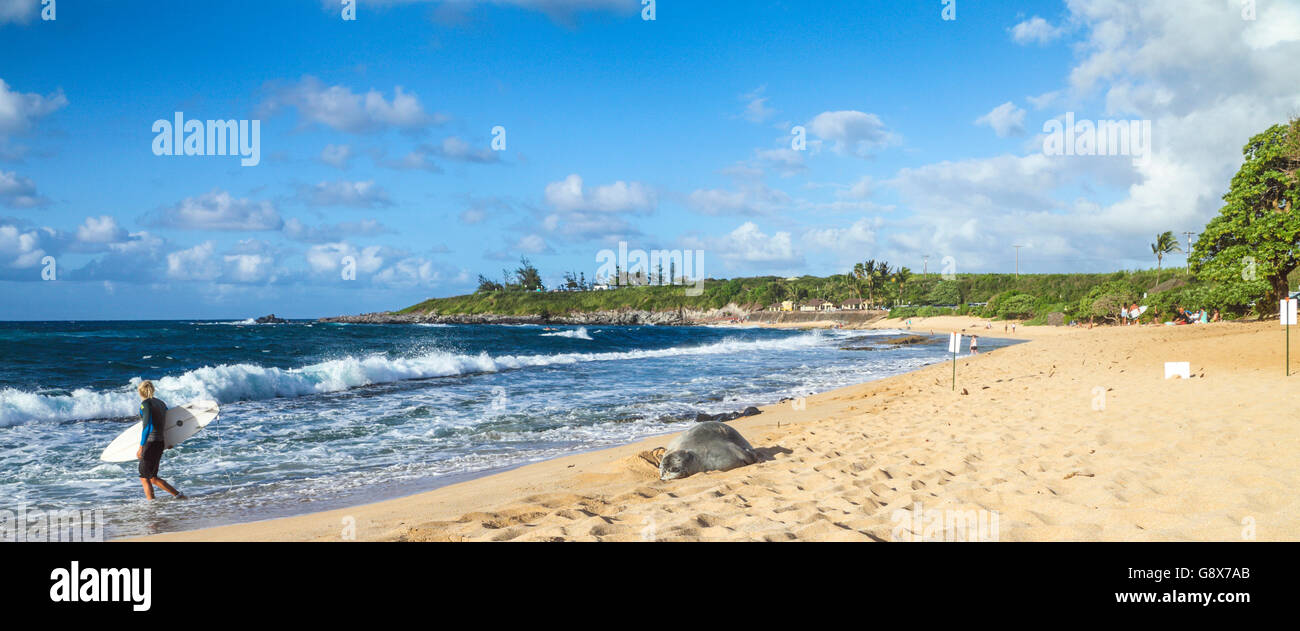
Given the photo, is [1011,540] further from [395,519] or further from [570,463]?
[570,463]

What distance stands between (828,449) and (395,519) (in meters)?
5.19

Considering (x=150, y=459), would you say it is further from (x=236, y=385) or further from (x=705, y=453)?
(x=236, y=385)

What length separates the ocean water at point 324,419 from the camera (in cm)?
775

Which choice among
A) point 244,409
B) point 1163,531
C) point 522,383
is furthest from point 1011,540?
point 522,383

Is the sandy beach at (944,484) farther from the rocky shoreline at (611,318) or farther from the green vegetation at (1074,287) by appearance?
the rocky shoreline at (611,318)

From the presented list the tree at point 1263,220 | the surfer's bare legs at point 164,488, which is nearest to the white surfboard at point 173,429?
the surfer's bare legs at point 164,488

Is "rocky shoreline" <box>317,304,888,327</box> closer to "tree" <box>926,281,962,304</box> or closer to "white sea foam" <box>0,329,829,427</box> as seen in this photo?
"tree" <box>926,281,962,304</box>

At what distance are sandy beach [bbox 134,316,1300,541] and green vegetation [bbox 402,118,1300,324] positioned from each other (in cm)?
1741

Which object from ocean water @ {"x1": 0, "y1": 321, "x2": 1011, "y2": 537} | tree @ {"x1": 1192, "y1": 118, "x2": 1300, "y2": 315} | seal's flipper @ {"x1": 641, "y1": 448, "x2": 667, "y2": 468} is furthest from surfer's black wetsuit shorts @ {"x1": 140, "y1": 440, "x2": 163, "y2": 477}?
tree @ {"x1": 1192, "y1": 118, "x2": 1300, "y2": 315}

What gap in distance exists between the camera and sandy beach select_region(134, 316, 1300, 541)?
4301 millimetres

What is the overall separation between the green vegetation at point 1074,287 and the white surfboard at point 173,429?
31.4 meters

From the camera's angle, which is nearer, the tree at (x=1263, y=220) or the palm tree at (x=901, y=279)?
the tree at (x=1263, y=220)

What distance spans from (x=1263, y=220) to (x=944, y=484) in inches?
1024

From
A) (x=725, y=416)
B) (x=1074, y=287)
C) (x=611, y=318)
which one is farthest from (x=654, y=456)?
(x=611, y=318)
